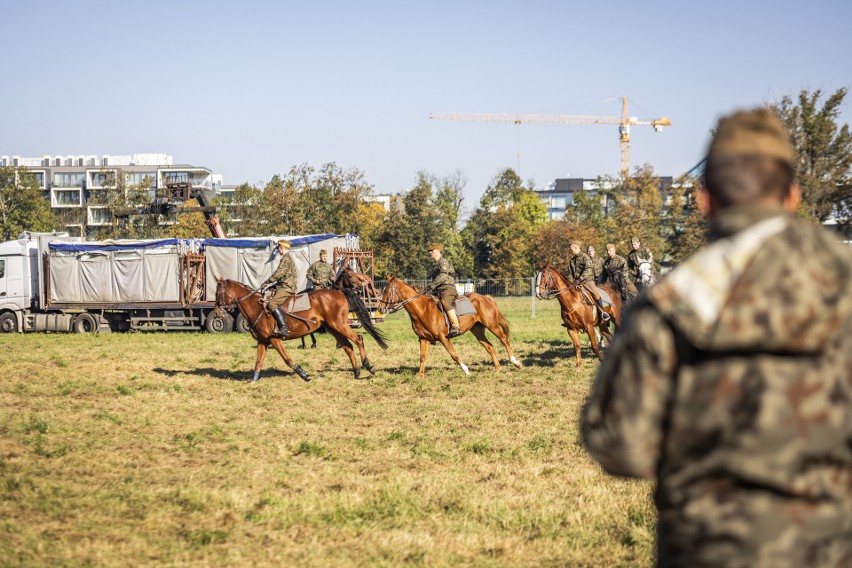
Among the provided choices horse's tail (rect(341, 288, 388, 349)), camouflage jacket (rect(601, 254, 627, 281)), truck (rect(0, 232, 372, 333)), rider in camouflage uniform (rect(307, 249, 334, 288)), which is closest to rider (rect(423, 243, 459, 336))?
horse's tail (rect(341, 288, 388, 349))

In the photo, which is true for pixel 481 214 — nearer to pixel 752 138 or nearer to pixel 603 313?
pixel 603 313

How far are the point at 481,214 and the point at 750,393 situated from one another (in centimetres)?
7952

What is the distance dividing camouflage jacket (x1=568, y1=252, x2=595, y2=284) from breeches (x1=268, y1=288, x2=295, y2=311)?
21.8 ft

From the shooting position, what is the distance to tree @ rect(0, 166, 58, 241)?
85688 millimetres

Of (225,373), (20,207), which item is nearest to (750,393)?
→ (225,373)

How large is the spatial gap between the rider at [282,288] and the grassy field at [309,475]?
1236mm

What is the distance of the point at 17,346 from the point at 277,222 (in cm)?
3519

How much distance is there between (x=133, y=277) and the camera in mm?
34094

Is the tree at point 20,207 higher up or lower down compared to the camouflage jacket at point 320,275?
higher up

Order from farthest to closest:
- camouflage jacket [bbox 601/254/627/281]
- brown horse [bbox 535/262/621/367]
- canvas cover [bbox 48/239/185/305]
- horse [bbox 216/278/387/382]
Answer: canvas cover [bbox 48/239/185/305], camouflage jacket [bbox 601/254/627/281], brown horse [bbox 535/262/621/367], horse [bbox 216/278/387/382]

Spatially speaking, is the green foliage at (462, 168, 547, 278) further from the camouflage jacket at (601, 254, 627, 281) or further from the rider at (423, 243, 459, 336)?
the rider at (423, 243, 459, 336)

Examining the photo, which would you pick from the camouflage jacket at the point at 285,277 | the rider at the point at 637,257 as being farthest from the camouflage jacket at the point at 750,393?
the rider at the point at 637,257

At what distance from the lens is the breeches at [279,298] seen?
17.7 metres

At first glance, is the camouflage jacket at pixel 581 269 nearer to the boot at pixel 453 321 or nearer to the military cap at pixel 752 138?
the boot at pixel 453 321
